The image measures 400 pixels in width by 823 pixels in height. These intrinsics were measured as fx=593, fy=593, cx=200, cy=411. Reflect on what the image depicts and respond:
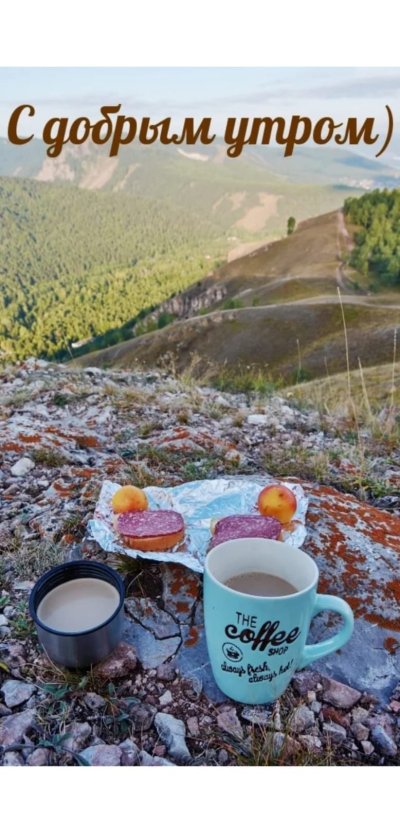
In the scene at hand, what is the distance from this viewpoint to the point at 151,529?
1217 mm

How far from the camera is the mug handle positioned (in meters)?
0.86

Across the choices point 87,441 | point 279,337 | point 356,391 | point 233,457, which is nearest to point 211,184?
point 279,337

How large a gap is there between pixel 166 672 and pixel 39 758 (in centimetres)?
23

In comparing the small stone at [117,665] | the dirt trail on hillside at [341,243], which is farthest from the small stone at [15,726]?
the dirt trail on hillside at [341,243]

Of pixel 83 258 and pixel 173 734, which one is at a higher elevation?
pixel 173 734

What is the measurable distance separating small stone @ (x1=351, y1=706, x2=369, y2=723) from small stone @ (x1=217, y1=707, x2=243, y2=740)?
181mm

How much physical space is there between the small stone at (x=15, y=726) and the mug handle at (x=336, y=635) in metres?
0.42

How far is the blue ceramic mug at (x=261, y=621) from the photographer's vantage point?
0.82m

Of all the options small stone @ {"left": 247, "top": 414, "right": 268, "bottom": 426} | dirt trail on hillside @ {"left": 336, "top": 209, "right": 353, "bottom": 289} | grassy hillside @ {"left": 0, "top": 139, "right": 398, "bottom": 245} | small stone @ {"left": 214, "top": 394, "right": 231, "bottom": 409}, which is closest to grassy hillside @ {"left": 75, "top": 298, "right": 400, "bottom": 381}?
→ dirt trail on hillside @ {"left": 336, "top": 209, "right": 353, "bottom": 289}

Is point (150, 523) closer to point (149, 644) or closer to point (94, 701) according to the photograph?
point (149, 644)

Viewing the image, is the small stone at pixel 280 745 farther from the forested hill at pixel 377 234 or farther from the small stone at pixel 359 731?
the forested hill at pixel 377 234

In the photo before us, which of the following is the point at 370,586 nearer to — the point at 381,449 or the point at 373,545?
the point at 373,545

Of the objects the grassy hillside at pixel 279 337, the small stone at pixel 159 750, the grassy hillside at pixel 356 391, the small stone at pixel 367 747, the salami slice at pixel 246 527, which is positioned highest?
the salami slice at pixel 246 527

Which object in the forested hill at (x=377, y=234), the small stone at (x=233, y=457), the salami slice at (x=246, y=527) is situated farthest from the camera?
the forested hill at (x=377, y=234)
